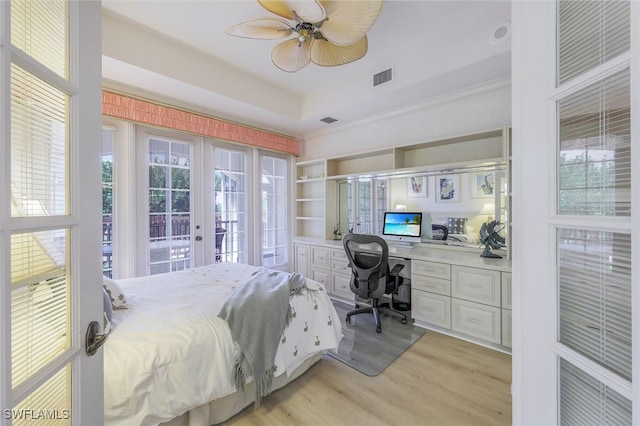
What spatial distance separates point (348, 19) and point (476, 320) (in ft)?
8.95

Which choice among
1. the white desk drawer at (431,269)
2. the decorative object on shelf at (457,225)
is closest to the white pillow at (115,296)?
the white desk drawer at (431,269)

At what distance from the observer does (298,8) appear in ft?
5.11

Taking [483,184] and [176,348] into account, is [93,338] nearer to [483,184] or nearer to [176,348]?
[176,348]

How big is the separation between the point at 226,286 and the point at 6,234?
179 centimetres

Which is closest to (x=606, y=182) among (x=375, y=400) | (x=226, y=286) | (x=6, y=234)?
(x=6, y=234)

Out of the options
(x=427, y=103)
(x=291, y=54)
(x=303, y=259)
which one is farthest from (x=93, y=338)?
(x=427, y=103)

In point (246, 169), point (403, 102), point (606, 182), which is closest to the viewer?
point (606, 182)

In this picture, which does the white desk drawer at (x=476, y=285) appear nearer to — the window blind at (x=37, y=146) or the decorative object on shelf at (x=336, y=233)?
the decorative object on shelf at (x=336, y=233)

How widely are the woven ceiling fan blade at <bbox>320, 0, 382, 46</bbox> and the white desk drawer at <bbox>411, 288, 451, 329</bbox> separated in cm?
248

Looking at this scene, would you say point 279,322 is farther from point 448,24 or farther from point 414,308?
point 448,24

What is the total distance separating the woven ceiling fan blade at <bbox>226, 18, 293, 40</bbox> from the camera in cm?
169

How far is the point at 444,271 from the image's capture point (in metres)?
2.62

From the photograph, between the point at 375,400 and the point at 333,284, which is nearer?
the point at 375,400

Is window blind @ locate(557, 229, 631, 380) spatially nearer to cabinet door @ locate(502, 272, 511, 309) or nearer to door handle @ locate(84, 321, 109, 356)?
door handle @ locate(84, 321, 109, 356)
